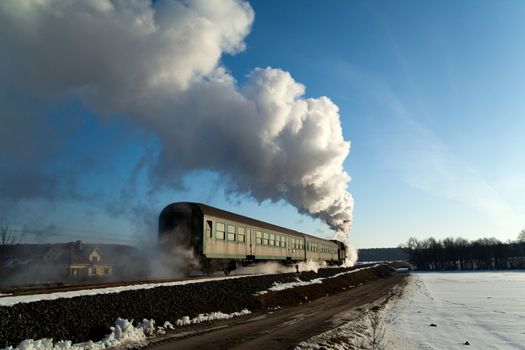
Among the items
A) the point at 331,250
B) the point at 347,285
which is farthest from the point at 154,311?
the point at 331,250

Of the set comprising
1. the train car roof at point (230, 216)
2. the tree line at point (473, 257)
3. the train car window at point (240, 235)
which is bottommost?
the tree line at point (473, 257)

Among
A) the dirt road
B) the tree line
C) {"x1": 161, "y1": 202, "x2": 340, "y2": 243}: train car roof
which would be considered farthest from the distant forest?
the dirt road

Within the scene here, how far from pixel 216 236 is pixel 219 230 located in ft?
1.73

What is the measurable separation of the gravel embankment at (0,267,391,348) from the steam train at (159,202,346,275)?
256 cm

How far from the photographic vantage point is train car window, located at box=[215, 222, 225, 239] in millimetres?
21172

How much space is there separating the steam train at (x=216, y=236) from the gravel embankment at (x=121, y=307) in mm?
2560

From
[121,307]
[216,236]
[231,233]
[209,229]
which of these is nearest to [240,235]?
[231,233]

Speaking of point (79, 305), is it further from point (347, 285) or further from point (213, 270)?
point (347, 285)

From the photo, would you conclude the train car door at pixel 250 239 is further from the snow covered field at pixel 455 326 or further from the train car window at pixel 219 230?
the snow covered field at pixel 455 326

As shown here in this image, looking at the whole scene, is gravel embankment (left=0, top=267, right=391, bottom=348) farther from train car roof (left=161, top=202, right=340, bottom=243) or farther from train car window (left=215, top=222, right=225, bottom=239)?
train car roof (left=161, top=202, right=340, bottom=243)

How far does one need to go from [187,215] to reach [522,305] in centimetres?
1976

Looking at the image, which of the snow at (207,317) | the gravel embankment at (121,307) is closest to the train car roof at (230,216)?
the gravel embankment at (121,307)

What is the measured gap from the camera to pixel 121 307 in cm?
1141

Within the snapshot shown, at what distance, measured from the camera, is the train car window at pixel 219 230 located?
834 inches
